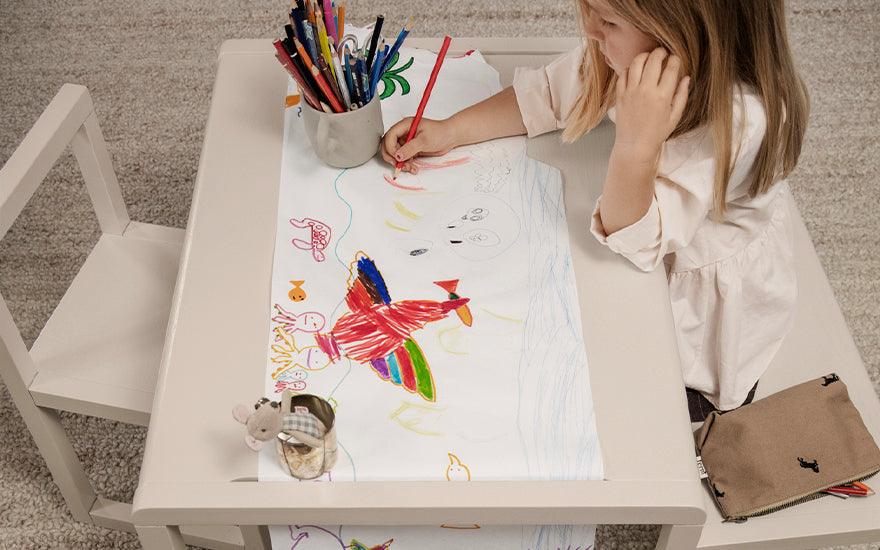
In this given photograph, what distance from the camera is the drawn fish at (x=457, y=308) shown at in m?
0.85

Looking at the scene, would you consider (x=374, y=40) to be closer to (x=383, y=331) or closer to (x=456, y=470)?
(x=383, y=331)

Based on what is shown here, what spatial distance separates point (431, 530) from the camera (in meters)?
0.82

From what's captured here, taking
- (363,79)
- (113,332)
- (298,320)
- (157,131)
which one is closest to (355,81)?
(363,79)

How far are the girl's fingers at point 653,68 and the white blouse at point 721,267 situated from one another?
8 cm

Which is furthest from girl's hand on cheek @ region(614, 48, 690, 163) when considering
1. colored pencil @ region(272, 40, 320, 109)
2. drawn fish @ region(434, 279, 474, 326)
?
colored pencil @ region(272, 40, 320, 109)

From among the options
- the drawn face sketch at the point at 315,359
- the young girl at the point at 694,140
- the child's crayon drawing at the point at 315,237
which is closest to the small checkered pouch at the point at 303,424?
the drawn face sketch at the point at 315,359

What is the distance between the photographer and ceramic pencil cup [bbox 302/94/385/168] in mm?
944

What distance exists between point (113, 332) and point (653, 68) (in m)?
0.73

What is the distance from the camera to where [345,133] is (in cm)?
95

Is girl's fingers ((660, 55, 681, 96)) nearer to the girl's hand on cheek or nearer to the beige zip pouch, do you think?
the girl's hand on cheek

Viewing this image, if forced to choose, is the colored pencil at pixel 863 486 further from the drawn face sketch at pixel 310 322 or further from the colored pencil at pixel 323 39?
the colored pencil at pixel 323 39

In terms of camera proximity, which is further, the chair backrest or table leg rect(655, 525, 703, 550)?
the chair backrest

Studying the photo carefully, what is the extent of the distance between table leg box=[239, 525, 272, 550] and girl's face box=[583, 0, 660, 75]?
2.19ft

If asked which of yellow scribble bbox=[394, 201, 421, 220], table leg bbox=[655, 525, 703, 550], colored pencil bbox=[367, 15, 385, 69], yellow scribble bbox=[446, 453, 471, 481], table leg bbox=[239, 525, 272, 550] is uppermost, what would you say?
colored pencil bbox=[367, 15, 385, 69]
